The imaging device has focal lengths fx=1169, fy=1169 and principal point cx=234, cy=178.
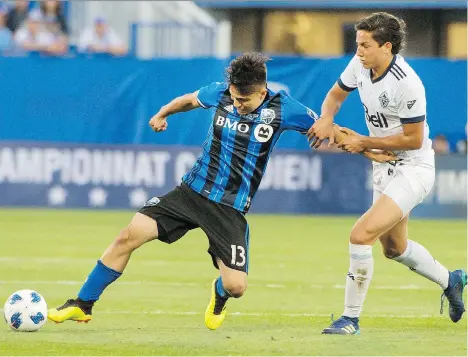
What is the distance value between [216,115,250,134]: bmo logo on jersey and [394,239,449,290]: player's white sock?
1719 mm

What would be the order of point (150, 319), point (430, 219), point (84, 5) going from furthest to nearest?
point (84, 5) < point (430, 219) < point (150, 319)

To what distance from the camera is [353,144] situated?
28.1ft

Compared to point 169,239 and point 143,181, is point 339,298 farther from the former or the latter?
point 143,181

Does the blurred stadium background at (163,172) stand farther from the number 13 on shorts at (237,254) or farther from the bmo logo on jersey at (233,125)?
the bmo logo on jersey at (233,125)

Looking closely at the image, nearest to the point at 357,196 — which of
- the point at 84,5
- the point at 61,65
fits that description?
the point at 61,65

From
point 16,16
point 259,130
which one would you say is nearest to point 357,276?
point 259,130

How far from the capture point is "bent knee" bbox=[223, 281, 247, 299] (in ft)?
28.0

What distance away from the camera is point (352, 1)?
94.2ft

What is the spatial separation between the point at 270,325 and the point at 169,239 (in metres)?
1.11

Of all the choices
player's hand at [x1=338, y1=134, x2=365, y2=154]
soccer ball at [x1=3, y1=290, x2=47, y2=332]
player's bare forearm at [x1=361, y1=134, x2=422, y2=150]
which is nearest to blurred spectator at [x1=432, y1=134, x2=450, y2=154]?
player's bare forearm at [x1=361, y1=134, x2=422, y2=150]

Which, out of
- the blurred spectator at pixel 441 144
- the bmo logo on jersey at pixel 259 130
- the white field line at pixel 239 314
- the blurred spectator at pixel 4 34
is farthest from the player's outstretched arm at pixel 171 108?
the blurred spectator at pixel 4 34

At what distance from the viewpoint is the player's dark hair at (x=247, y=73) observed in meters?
8.20

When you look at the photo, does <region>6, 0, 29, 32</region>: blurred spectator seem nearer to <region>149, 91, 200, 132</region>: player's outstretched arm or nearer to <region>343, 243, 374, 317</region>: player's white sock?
<region>149, 91, 200, 132</region>: player's outstretched arm

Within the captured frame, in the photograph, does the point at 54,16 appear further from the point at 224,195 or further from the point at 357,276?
the point at 357,276
